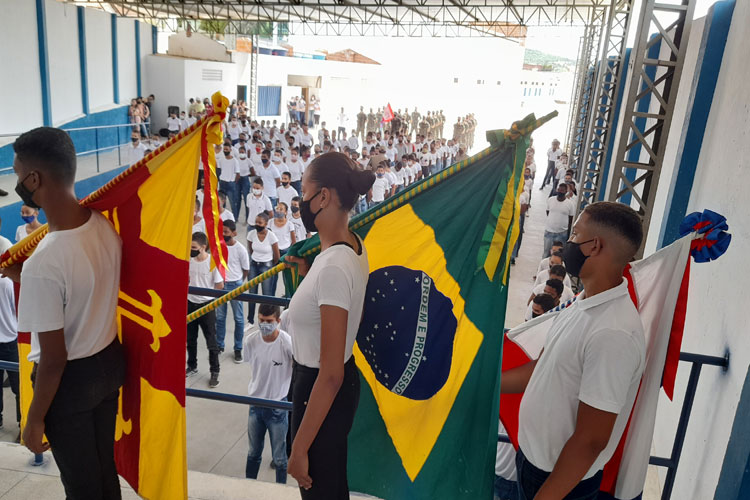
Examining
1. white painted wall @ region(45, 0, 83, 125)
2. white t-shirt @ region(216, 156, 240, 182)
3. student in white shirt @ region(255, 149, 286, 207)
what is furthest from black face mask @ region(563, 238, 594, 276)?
white painted wall @ region(45, 0, 83, 125)

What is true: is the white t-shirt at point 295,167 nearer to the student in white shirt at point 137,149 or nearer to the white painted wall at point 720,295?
the student in white shirt at point 137,149

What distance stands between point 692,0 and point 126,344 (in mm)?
6388

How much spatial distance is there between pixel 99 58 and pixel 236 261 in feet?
50.2

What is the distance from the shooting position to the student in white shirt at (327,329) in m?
1.69

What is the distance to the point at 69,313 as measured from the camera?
1.88 metres

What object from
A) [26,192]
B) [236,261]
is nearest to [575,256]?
[26,192]

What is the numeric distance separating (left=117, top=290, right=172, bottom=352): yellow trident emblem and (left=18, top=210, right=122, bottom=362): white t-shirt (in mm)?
146

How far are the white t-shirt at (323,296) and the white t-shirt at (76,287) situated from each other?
71 cm

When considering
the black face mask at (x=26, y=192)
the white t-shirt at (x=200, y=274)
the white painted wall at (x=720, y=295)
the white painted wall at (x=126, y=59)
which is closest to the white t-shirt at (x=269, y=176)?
the white t-shirt at (x=200, y=274)

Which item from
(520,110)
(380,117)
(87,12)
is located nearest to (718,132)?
(87,12)

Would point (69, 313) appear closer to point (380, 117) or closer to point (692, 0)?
point (692, 0)

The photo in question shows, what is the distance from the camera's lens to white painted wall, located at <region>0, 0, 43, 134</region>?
44.5ft

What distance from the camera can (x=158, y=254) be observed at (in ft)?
7.18

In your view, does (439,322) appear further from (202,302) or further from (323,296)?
(202,302)
